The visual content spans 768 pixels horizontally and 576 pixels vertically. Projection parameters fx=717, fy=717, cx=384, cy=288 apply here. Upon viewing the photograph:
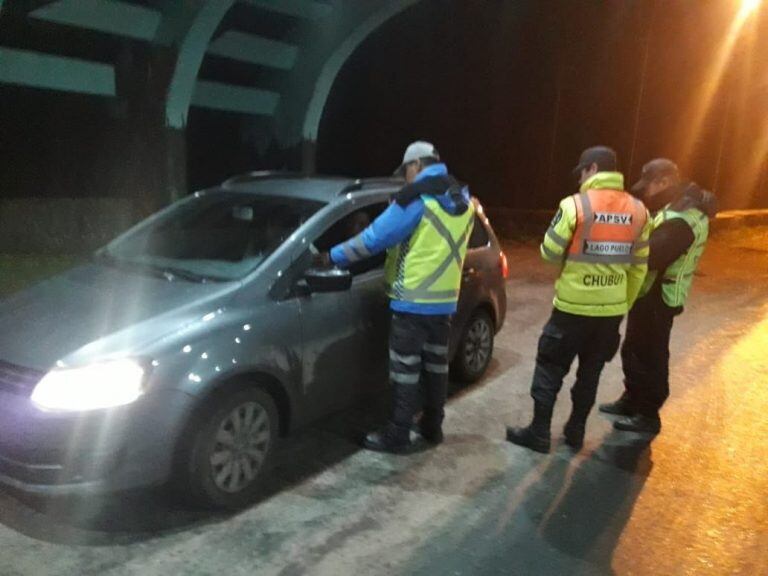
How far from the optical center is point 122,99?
9867 mm

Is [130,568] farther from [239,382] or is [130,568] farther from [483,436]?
[483,436]

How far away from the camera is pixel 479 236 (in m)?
5.39

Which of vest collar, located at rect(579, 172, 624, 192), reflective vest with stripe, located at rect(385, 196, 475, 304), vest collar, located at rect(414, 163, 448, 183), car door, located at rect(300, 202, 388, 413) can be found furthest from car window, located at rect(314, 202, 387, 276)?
vest collar, located at rect(579, 172, 624, 192)

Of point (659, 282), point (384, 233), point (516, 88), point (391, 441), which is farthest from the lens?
point (516, 88)

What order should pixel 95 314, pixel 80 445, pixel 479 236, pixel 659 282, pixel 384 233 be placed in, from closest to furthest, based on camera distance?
pixel 80 445 < pixel 95 314 < pixel 384 233 < pixel 659 282 < pixel 479 236

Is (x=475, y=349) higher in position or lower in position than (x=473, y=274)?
lower

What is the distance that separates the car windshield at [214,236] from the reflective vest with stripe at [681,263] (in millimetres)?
2207

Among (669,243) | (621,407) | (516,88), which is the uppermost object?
(516,88)

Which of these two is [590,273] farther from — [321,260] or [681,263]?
[321,260]

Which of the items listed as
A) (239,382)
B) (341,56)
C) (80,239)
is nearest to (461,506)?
(239,382)

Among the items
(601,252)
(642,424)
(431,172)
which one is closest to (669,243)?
(601,252)

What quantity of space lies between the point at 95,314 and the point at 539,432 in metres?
2.68

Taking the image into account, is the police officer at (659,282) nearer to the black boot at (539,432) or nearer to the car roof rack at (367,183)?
the black boot at (539,432)

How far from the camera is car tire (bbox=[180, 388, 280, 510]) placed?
341cm
